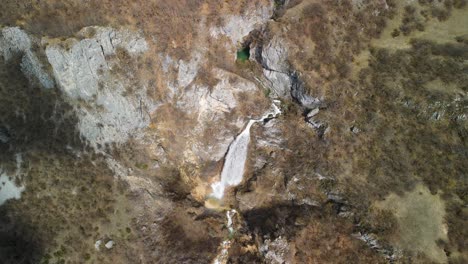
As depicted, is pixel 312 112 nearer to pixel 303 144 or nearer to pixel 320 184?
pixel 303 144

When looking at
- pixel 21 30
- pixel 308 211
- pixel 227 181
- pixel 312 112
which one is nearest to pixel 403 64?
pixel 312 112

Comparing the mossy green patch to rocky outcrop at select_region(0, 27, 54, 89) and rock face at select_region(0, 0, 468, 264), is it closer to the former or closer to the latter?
rock face at select_region(0, 0, 468, 264)

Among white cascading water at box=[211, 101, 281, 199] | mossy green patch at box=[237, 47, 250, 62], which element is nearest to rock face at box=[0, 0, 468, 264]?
white cascading water at box=[211, 101, 281, 199]

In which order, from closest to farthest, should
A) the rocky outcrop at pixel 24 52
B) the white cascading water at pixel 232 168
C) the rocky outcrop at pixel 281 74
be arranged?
1. the rocky outcrop at pixel 24 52
2. the rocky outcrop at pixel 281 74
3. the white cascading water at pixel 232 168

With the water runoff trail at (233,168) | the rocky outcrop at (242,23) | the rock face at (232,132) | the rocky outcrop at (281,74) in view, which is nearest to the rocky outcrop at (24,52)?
the rock face at (232,132)

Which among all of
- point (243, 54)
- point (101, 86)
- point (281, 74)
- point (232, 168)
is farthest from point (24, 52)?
point (281, 74)

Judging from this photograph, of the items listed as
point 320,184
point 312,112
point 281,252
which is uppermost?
point 312,112

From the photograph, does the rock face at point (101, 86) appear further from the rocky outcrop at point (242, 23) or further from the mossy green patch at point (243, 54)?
the mossy green patch at point (243, 54)

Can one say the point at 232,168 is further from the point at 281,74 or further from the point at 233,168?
the point at 281,74
